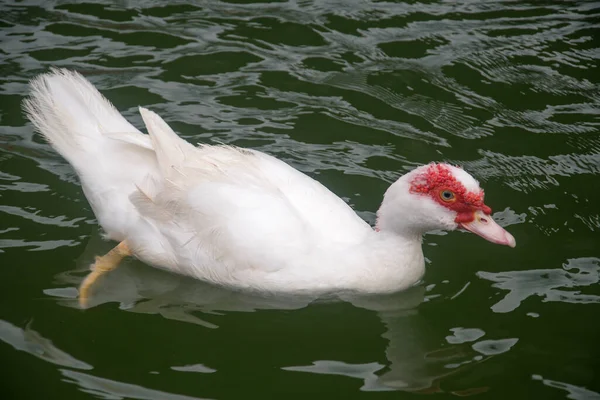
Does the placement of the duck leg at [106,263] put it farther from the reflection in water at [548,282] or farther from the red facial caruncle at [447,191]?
the reflection in water at [548,282]

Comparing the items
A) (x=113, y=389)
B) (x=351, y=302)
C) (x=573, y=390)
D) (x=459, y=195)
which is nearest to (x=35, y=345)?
(x=113, y=389)

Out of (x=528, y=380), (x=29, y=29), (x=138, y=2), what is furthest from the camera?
(x=138, y=2)

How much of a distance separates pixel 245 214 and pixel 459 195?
1274 mm

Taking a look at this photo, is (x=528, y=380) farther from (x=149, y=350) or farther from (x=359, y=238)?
(x=149, y=350)

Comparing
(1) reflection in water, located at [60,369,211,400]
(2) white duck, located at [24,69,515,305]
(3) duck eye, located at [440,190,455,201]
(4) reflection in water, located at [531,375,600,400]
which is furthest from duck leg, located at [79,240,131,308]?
(4) reflection in water, located at [531,375,600,400]

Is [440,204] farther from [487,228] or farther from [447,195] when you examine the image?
[487,228]

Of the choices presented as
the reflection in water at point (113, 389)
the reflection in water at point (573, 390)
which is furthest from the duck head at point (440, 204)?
the reflection in water at point (113, 389)

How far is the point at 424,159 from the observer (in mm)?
6797

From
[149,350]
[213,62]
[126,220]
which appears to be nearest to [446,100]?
[213,62]

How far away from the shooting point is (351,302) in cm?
534

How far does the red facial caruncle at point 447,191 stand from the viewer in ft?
16.3

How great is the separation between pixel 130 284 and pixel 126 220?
42 centimetres

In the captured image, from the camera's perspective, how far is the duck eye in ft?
16.4

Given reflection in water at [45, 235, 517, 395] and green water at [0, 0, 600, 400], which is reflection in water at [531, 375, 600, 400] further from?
reflection in water at [45, 235, 517, 395]
